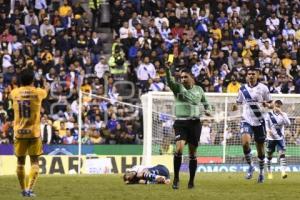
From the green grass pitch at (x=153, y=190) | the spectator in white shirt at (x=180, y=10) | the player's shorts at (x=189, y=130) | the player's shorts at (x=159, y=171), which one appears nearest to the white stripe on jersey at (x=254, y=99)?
the green grass pitch at (x=153, y=190)

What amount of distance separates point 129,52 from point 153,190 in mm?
17158

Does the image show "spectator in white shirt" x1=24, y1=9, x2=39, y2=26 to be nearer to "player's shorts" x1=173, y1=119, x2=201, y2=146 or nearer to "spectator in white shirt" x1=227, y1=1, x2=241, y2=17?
"spectator in white shirt" x1=227, y1=1, x2=241, y2=17

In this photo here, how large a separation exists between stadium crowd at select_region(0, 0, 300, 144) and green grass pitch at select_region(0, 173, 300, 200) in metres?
9.13

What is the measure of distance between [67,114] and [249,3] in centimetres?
1149

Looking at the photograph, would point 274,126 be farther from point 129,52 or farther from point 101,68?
point 129,52

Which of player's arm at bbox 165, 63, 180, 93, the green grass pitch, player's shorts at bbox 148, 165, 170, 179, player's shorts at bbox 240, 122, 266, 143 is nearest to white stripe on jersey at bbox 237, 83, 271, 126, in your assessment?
player's shorts at bbox 240, 122, 266, 143

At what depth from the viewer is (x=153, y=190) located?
18047mm

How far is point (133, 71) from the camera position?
34031 mm

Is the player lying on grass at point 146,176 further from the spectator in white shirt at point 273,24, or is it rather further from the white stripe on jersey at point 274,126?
the spectator in white shirt at point 273,24

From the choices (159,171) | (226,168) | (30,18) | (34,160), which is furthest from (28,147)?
(30,18)

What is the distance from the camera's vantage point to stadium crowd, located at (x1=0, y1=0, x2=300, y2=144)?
31.7m

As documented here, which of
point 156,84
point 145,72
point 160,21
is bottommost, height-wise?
point 156,84

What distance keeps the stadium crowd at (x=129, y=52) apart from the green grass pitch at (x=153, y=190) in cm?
913

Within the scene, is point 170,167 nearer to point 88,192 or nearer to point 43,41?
point 43,41
